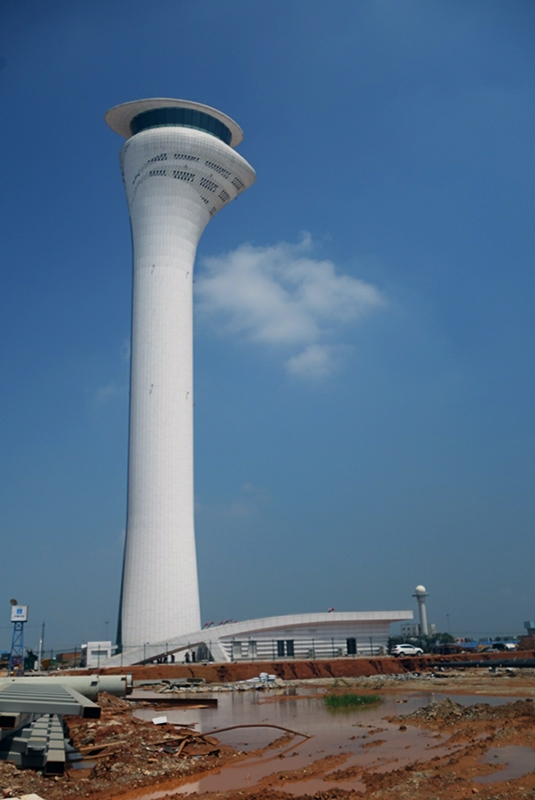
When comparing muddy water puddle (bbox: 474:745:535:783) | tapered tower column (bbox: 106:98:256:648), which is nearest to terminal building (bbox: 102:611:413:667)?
tapered tower column (bbox: 106:98:256:648)

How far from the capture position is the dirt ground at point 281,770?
1233cm

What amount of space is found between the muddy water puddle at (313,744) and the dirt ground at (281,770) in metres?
0.14

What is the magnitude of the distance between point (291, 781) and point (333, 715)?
1297 cm

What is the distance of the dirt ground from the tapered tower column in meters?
39.5

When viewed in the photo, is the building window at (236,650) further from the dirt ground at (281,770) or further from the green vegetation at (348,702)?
the dirt ground at (281,770)

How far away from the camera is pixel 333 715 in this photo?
26.0 meters

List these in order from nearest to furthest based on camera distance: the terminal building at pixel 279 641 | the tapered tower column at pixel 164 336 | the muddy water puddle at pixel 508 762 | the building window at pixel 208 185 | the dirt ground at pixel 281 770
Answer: the dirt ground at pixel 281 770, the muddy water puddle at pixel 508 762, the terminal building at pixel 279 641, the tapered tower column at pixel 164 336, the building window at pixel 208 185

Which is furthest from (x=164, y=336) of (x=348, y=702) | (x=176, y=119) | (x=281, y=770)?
(x=281, y=770)

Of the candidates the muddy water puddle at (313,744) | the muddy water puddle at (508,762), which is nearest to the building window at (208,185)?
the muddy water puddle at (313,744)

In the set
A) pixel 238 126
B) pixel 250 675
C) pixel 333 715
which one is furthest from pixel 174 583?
pixel 238 126

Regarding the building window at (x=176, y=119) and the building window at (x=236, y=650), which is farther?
the building window at (x=176, y=119)

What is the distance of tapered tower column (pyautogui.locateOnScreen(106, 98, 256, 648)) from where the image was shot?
6291cm

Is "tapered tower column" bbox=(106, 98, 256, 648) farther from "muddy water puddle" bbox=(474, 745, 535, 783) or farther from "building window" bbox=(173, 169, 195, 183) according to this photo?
"muddy water puddle" bbox=(474, 745, 535, 783)

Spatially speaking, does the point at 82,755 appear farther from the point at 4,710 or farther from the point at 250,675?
the point at 250,675
